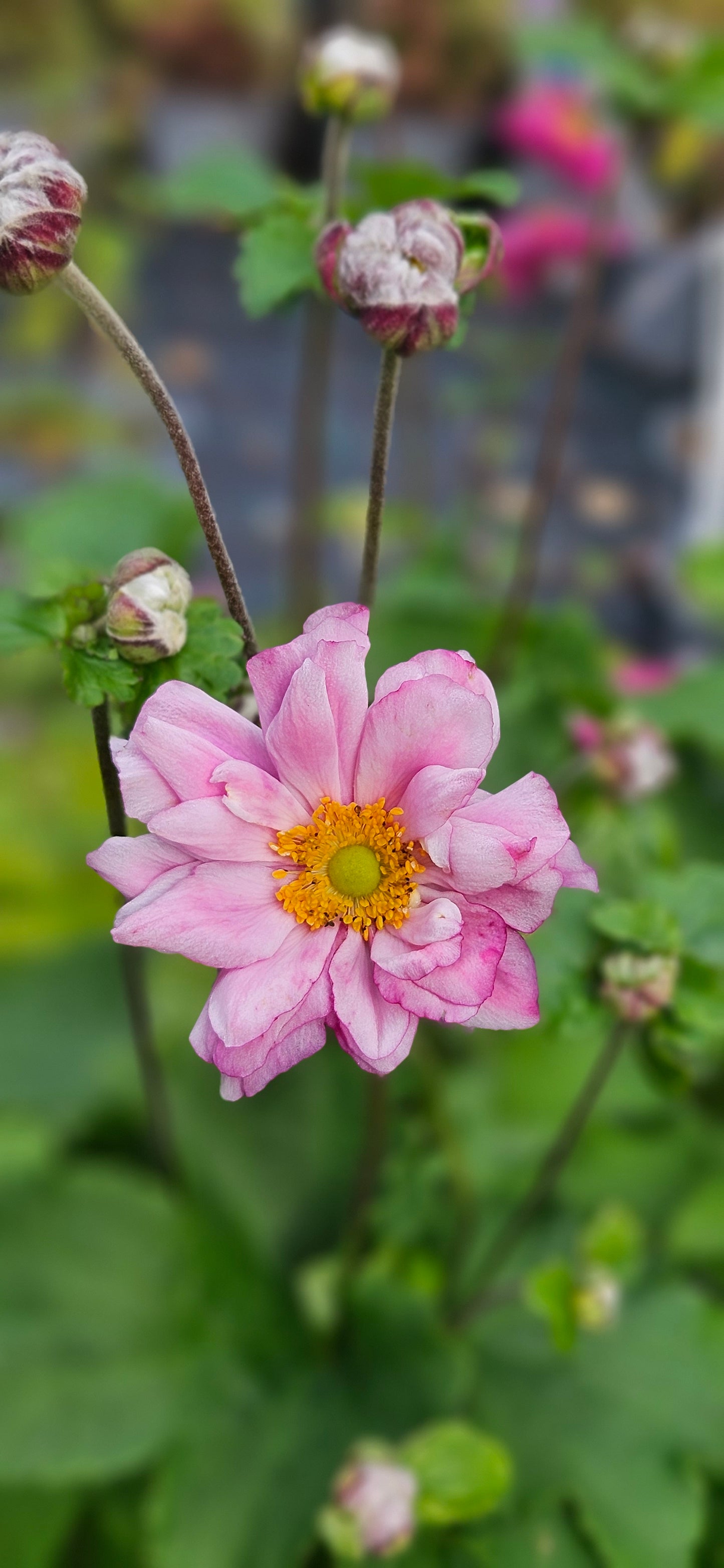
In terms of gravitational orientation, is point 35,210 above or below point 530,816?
above

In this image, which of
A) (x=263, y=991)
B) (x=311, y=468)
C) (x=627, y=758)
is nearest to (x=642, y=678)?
(x=311, y=468)

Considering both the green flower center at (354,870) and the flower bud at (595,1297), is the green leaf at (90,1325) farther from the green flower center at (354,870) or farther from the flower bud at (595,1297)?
the green flower center at (354,870)

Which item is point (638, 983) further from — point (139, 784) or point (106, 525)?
point (106, 525)

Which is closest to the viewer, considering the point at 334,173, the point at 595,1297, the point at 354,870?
the point at 354,870

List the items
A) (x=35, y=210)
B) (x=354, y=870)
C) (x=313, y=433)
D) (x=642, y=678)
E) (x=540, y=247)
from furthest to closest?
(x=540, y=247)
(x=642, y=678)
(x=313, y=433)
(x=354, y=870)
(x=35, y=210)

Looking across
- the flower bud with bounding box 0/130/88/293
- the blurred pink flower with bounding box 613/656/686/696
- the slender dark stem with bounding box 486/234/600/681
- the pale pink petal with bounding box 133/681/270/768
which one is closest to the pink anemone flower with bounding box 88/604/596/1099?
the pale pink petal with bounding box 133/681/270/768

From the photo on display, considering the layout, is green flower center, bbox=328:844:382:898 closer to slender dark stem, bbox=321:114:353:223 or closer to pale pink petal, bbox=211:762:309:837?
pale pink petal, bbox=211:762:309:837

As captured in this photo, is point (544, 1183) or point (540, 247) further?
point (540, 247)
